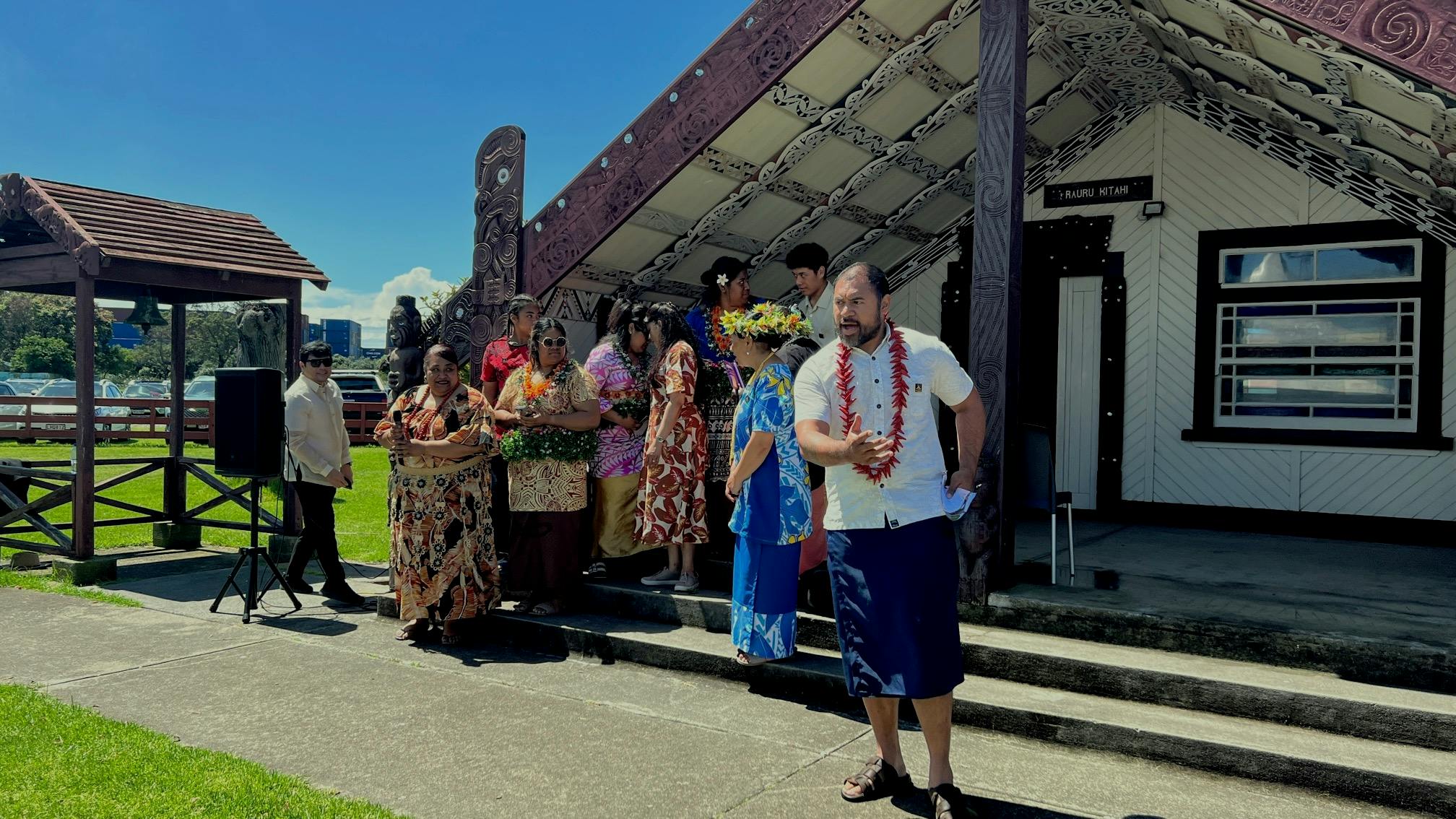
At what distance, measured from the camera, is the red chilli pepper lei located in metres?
3.57

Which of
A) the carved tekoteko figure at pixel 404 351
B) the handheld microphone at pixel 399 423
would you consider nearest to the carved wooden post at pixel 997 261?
the handheld microphone at pixel 399 423

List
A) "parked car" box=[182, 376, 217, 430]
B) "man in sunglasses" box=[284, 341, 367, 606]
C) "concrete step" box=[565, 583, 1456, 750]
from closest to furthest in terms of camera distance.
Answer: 1. "concrete step" box=[565, 583, 1456, 750]
2. "man in sunglasses" box=[284, 341, 367, 606]
3. "parked car" box=[182, 376, 217, 430]

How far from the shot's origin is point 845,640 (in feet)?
12.1

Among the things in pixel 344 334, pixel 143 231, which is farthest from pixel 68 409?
pixel 344 334

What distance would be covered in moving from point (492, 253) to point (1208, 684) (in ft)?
17.7

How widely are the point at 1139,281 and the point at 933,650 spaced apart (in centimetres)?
636

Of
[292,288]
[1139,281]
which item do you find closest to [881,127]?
[1139,281]

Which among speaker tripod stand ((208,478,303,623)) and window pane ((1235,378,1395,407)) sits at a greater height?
window pane ((1235,378,1395,407))

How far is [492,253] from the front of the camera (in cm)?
731

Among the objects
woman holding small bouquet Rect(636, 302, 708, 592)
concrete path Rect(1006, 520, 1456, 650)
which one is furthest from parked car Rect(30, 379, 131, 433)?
concrete path Rect(1006, 520, 1456, 650)

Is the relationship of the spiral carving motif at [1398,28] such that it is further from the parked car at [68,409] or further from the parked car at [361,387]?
the parked car at [361,387]

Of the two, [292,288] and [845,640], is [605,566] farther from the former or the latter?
[292,288]

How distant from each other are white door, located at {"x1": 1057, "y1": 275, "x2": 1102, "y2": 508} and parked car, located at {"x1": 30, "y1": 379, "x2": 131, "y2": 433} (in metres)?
17.2

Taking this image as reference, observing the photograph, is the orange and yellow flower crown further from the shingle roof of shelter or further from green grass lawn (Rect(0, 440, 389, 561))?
the shingle roof of shelter
